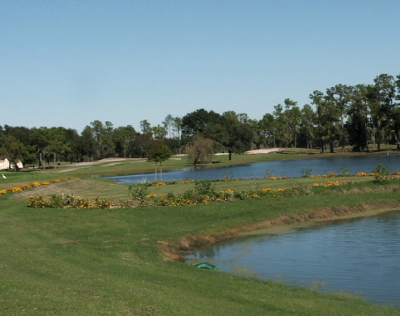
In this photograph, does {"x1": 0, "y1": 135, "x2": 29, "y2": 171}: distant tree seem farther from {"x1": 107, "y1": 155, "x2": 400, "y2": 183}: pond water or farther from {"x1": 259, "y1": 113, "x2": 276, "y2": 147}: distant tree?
{"x1": 259, "y1": 113, "x2": 276, "y2": 147}: distant tree

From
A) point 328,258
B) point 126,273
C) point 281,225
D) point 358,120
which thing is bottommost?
point 328,258

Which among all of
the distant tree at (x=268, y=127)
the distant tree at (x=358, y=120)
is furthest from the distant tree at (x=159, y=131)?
the distant tree at (x=358, y=120)

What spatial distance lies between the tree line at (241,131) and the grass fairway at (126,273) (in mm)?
31845

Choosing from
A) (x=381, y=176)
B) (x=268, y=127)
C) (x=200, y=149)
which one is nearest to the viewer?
(x=381, y=176)

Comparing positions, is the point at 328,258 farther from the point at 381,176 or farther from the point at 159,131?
the point at 159,131

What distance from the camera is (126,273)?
1337cm

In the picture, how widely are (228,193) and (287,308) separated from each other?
1744 centimetres

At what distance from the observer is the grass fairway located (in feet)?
32.3

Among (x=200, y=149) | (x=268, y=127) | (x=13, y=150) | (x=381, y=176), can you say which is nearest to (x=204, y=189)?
(x=381, y=176)

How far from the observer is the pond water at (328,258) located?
1433 cm

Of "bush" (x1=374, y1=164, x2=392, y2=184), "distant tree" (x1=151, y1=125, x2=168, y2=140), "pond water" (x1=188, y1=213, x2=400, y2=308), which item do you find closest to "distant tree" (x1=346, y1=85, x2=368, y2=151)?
"distant tree" (x1=151, y1=125, x2=168, y2=140)

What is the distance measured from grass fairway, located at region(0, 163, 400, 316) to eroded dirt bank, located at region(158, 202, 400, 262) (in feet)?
1.17

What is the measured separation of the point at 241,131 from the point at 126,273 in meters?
103

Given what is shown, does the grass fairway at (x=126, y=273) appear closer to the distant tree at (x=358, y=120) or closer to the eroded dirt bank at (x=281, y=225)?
the eroded dirt bank at (x=281, y=225)
